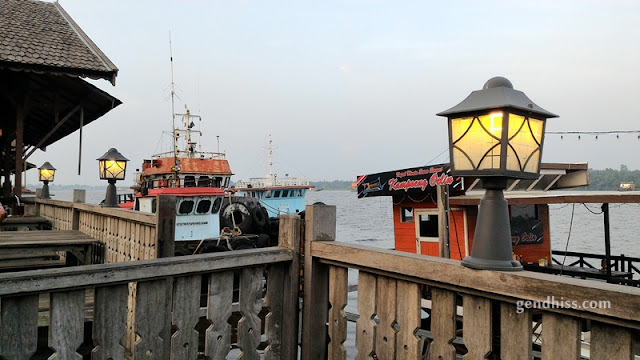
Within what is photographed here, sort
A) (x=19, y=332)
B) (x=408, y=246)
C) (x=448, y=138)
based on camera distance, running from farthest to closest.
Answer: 1. (x=408, y=246)
2. (x=448, y=138)
3. (x=19, y=332)

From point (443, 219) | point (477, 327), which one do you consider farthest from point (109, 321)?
point (443, 219)

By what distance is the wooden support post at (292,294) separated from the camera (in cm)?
311

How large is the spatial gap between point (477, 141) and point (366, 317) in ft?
4.26

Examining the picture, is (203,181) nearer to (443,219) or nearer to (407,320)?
(443,219)

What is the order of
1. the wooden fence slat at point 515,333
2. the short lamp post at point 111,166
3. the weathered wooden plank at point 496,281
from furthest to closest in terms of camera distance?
the short lamp post at point 111,166 < the wooden fence slat at point 515,333 < the weathered wooden plank at point 496,281

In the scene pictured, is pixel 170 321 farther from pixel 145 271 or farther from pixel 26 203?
pixel 26 203

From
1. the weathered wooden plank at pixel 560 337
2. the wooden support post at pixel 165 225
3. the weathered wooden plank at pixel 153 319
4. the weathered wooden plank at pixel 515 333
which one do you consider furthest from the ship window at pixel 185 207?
the weathered wooden plank at pixel 560 337

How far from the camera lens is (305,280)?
3.13 metres

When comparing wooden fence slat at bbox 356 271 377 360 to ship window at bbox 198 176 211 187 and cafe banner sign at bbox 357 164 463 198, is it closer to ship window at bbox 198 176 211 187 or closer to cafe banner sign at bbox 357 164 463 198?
cafe banner sign at bbox 357 164 463 198

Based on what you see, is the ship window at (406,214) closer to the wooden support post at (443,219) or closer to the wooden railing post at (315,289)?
the wooden support post at (443,219)

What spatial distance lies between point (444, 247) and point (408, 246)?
2.78 m

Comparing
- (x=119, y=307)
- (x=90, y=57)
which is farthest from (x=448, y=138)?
(x=90, y=57)

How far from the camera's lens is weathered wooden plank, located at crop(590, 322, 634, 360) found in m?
1.67

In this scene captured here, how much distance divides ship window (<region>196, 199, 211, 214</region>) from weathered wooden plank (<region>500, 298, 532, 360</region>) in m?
16.9
